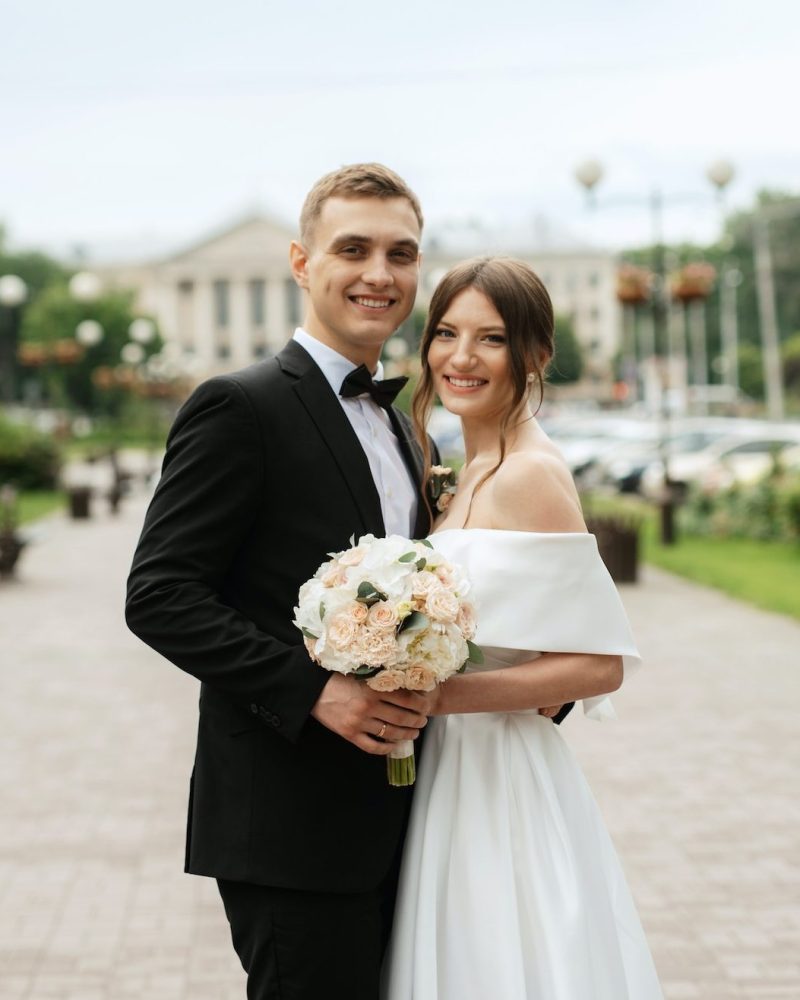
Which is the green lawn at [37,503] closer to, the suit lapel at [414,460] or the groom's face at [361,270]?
the suit lapel at [414,460]

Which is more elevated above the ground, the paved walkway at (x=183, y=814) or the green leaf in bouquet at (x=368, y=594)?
the green leaf in bouquet at (x=368, y=594)

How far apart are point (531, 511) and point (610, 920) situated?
0.89 meters

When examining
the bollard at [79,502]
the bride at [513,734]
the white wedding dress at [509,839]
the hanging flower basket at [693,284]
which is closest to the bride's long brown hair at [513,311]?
the bride at [513,734]

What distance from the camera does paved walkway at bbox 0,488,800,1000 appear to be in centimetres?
493

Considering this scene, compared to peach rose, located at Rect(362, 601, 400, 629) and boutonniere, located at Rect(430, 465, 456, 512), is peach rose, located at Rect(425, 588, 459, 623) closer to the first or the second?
peach rose, located at Rect(362, 601, 400, 629)

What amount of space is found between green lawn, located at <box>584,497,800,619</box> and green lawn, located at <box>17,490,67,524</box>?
1231 cm

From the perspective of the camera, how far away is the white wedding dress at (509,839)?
2.72 meters

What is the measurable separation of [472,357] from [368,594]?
71cm

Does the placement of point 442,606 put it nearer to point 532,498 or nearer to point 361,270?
point 532,498

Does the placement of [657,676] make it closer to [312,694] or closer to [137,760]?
[137,760]

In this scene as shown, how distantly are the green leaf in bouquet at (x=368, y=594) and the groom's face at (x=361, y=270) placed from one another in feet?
2.33

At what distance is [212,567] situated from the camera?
260cm

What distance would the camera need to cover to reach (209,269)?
111812 mm

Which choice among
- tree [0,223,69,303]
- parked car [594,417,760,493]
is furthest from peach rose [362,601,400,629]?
tree [0,223,69,303]
